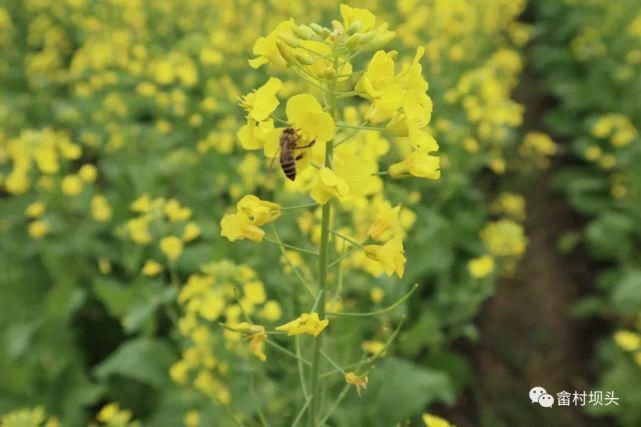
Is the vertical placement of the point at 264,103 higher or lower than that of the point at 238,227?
higher

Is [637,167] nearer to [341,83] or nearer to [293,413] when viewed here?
[293,413]

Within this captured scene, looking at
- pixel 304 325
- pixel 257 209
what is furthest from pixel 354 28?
pixel 304 325

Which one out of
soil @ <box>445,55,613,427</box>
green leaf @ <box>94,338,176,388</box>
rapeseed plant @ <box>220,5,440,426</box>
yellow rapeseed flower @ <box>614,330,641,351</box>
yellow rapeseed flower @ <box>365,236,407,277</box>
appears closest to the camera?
rapeseed plant @ <box>220,5,440,426</box>

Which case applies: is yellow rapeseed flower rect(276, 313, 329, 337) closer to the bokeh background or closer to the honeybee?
the honeybee

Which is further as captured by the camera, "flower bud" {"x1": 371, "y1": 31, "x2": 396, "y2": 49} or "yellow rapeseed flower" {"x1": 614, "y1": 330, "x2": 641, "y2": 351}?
"yellow rapeseed flower" {"x1": 614, "y1": 330, "x2": 641, "y2": 351}

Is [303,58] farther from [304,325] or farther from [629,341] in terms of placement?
[629,341]

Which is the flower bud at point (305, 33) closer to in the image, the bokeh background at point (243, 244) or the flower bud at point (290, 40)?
the flower bud at point (290, 40)

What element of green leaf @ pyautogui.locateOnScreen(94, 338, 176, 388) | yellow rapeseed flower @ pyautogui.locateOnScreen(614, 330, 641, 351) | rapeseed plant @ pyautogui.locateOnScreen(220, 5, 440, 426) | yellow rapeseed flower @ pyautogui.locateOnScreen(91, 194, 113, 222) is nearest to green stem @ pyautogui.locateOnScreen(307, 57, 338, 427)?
rapeseed plant @ pyautogui.locateOnScreen(220, 5, 440, 426)
